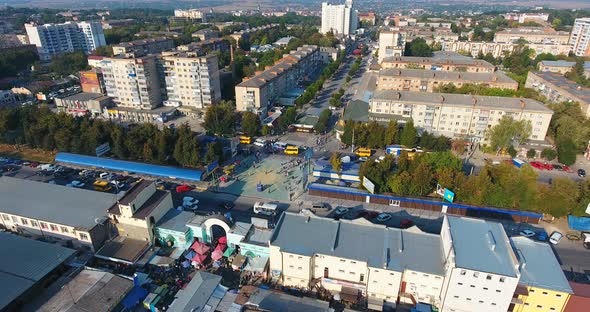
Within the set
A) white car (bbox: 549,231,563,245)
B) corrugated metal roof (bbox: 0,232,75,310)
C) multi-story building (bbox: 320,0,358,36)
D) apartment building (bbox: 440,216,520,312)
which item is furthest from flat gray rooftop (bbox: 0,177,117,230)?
multi-story building (bbox: 320,0,358,36)

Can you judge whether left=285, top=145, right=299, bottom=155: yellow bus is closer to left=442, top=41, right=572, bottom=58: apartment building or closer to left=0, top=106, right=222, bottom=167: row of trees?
left=0, top=106, right=222, bottom=167: row of trees

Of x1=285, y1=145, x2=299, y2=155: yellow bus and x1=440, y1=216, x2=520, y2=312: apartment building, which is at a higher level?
x1=440, y1=216, x2=520, y2=312: apartment building

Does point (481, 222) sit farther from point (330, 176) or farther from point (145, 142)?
point (145, 142)

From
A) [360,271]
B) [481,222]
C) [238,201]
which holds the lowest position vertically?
[238,201]

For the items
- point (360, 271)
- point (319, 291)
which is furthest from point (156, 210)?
point (360, 271)

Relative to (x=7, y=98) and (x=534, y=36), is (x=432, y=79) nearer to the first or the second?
(x=534, y=36)

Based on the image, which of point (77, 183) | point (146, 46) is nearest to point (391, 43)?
point (146, 46)
